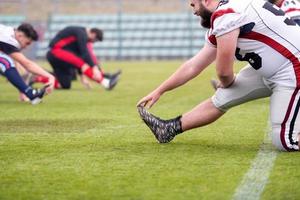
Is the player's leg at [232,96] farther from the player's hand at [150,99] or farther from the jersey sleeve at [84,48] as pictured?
the jersey sleeve at [84,48]

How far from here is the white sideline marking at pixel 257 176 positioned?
416 centimetres

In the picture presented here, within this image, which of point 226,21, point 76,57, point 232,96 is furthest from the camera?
point 76,57

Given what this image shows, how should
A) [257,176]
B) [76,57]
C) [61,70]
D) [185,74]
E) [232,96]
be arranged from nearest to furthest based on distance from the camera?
[257,176] < [232,96] < [185,74] < [76,57] < [61,70]

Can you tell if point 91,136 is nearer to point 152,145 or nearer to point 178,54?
point 152,145

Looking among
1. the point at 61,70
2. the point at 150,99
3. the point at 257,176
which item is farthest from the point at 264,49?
the point at 61,70

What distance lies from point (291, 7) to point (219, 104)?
2.96 m

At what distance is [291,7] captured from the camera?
331 inches

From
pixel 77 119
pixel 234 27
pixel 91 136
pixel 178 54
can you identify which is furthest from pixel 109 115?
pixel 178 54

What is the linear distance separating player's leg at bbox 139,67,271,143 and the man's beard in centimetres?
50

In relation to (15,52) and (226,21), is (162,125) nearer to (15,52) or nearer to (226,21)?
(226,21)

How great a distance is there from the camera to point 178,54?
85.9ft

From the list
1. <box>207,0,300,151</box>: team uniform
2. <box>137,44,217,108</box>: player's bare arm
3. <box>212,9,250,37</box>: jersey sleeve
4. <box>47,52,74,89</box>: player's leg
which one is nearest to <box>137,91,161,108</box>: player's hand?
<box>137,44,217,108</box>: player's bare arm

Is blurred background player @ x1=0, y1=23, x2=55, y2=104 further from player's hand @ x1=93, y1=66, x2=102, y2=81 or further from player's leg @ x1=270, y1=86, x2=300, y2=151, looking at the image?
player's leg @ x1=270, y1=86, x2=300, y2=151

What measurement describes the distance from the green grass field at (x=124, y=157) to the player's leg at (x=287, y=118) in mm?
113
